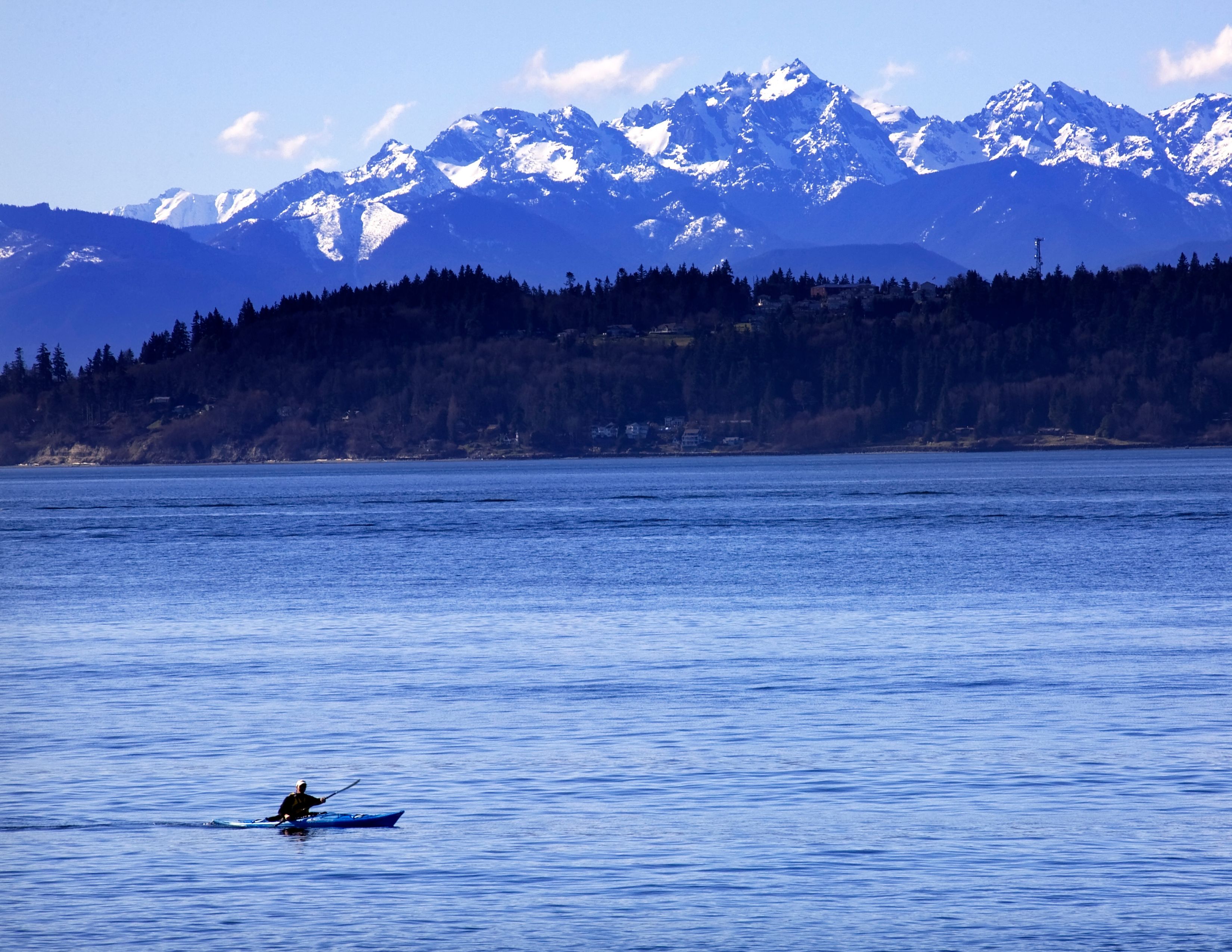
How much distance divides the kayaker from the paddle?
1.3 inches

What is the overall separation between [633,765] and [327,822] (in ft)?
29.5

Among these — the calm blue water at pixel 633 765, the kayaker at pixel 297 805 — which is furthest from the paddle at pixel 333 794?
the calm blue water at pixel 633 765

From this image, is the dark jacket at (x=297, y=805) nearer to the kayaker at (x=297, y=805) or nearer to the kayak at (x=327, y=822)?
the kayaker at (x=297, y=805)

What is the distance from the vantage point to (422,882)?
3275cm

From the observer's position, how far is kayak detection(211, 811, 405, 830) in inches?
1455

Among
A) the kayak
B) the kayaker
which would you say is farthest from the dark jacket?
the kayak

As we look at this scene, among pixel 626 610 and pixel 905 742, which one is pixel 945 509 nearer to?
pixel 626 610

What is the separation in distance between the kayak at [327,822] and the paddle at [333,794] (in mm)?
33

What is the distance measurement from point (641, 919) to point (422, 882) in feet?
16.4

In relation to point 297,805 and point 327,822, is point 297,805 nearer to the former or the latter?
point 297,805

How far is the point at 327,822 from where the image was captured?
121 ft

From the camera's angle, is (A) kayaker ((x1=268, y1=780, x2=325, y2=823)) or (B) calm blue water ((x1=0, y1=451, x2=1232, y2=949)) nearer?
(B) calm blue water ((x1=0, y1=451, x2=1232, y2=949))

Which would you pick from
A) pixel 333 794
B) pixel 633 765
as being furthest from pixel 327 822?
pixel 633 765

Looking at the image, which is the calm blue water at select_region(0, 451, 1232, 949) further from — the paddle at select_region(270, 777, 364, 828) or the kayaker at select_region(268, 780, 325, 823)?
the kayaker at select_region(268, 780, 325, 823)
